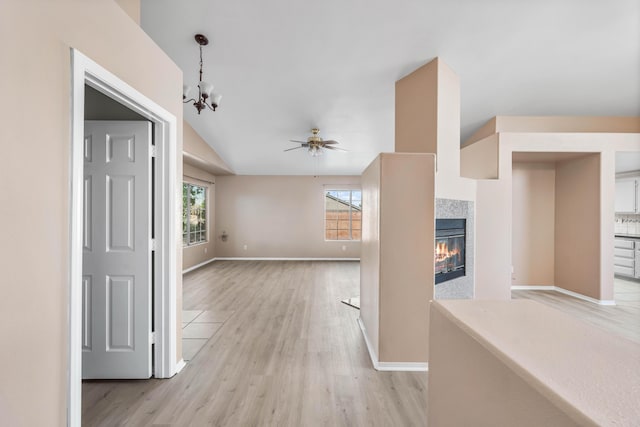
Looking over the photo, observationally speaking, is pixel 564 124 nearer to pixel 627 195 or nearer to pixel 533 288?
pixel 627 195

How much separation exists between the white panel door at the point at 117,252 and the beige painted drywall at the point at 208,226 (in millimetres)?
4045

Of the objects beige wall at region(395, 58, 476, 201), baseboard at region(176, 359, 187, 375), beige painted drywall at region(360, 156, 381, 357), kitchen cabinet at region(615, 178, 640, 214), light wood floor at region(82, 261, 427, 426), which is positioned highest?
beige wall at region(395, 58, 476, 201)

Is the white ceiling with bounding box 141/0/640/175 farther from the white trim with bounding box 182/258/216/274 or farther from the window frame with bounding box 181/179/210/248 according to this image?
the white trim with bounding box 182/258/216/274

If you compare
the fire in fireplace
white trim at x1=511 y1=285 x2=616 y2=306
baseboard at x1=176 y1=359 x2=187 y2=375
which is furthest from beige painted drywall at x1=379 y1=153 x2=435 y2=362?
white trim at x1=511 y1=285 x2=616 y2=306

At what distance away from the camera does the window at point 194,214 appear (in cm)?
642

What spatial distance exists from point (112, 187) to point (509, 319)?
2643 millimetres

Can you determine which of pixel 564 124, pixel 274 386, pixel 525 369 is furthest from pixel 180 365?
pixel 564 124

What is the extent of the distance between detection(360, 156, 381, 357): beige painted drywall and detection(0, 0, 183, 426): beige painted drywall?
80.8 inches

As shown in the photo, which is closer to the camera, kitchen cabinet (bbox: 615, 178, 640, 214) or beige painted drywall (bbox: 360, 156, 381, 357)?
beige painted drywall (bbox: 360, 156, 381, 357)

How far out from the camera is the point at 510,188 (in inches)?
147

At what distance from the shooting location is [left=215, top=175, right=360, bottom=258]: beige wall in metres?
7.81

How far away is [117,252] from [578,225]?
6015 millimetres

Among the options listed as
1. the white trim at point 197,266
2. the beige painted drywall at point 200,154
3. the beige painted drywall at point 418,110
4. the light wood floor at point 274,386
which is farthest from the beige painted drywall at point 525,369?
the white trim at point 197,266

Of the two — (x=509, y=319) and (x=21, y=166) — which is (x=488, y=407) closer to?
(x=509, y=319)
